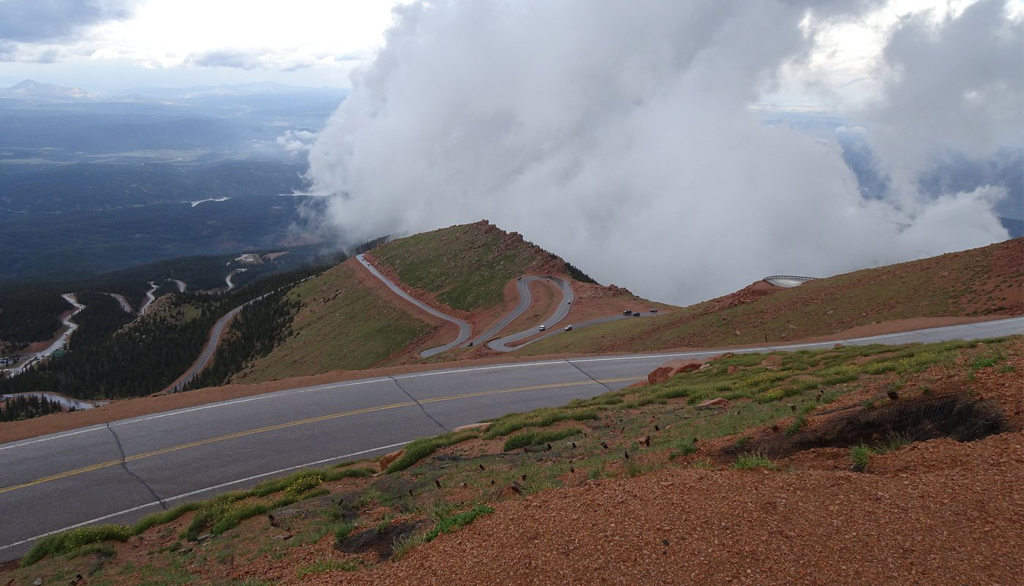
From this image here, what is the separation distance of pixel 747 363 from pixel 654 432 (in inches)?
407

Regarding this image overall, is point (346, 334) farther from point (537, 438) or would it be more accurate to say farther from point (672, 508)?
point (672, 508)

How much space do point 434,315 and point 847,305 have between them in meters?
48.4

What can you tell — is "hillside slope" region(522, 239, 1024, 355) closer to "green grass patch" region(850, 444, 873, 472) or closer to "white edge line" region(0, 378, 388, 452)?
"white edge line" region(0, 378, 388, 452)

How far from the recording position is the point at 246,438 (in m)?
21.1

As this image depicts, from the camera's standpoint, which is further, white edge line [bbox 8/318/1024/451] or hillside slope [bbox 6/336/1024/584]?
white edge line [bbox 8/318/1024/451]

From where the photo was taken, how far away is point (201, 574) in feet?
34.2

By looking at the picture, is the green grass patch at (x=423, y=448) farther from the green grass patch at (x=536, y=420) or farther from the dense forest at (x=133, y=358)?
the dense forest at (x=133, y=358)

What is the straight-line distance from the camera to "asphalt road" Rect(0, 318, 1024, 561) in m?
17.0

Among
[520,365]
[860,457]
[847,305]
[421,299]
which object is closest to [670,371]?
[520,365]

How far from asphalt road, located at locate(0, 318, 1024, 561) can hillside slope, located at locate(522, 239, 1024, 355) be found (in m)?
4.42

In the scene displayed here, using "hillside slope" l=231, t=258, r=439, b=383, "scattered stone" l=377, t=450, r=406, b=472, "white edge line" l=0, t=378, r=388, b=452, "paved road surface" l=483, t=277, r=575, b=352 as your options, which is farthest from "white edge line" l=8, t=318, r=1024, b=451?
"hillside slope" l=231, t=258, r=439, b=383

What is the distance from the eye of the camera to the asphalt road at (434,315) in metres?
59.6

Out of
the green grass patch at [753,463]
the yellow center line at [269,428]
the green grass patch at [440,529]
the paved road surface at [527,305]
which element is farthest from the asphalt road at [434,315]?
the green grass patch at [753,463]

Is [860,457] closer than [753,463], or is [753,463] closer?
[860,457]
